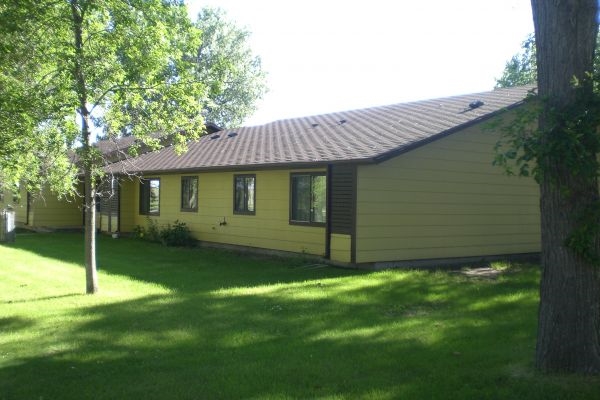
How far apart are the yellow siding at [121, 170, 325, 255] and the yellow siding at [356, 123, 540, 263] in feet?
5.30

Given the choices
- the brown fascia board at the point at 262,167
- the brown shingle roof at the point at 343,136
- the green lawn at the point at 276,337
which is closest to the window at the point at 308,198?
the brown fascia board at the point at 262,167

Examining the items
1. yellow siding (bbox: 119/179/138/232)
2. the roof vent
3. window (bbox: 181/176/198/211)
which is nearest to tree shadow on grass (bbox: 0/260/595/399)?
the roof vent

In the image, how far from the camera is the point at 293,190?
15414 millimetres

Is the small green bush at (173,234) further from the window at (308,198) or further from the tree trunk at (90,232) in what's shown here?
the tree trunk at (90,232)

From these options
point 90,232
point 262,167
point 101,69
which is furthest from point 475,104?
point 90,232

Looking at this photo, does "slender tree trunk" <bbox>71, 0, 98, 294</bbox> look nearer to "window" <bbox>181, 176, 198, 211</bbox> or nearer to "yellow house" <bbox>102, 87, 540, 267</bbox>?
"yellow house" <bbox>102, 87, 540, 267</bbox>

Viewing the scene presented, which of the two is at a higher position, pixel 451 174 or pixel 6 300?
pixel 451 174

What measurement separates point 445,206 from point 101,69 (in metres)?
8.71

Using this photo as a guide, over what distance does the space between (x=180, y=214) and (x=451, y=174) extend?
9461 millimetres

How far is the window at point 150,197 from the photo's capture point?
21906mm

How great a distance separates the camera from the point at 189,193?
65.5ft

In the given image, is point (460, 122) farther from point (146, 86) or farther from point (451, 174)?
point (146, 86)

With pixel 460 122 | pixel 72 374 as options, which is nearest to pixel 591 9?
pixel 72 374

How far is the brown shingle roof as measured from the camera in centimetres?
1375
